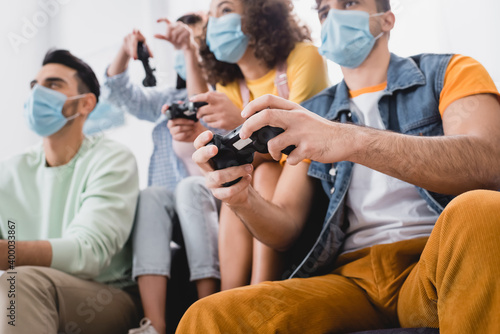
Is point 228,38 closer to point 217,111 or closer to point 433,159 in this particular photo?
point 217,111

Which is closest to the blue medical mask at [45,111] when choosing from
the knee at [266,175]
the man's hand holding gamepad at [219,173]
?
the knee at [266,175]

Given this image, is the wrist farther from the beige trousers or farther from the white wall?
the white wall

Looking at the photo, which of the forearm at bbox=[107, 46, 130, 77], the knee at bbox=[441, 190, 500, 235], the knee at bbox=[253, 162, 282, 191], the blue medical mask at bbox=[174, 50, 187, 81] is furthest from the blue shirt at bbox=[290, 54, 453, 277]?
the forearm at bbox=[107, 46, 130, 77]

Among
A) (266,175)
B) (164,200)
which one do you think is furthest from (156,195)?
(266,175)

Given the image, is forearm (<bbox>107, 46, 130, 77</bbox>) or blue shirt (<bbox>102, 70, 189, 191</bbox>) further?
forearm (<bbox>107, 46, 130, 77</bbox>)

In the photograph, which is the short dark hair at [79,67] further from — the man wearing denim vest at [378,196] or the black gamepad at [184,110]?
the man wearing denim vest at [378,196]

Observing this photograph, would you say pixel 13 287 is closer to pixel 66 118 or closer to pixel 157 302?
pixel 157 302

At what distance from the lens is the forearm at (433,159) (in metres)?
0.80

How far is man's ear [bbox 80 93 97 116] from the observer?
1.56 m

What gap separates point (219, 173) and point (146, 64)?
2.99ft

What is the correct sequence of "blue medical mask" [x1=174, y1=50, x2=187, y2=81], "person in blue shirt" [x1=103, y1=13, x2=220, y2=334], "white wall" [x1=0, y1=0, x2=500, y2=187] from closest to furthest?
"person in blue shirt" [x1=103, y1=13, x2=220, y2=334] < "blue medical mask" [x1=174, y1=50, x2=187, y2=81] < "white wall" [x1=0, y1=0, x2=500, y2=187]

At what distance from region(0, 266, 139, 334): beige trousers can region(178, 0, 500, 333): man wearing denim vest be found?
0.39 meters

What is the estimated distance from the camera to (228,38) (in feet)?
4.91

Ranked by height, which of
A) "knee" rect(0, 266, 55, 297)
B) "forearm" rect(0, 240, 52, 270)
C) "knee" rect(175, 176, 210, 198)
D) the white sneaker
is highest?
"knee" rect(175, 176, 210, 198)
